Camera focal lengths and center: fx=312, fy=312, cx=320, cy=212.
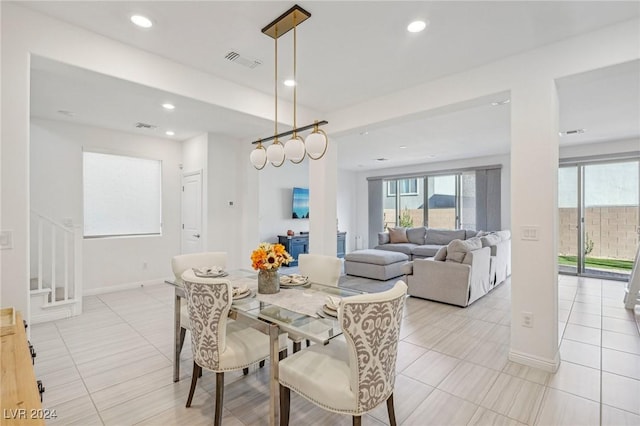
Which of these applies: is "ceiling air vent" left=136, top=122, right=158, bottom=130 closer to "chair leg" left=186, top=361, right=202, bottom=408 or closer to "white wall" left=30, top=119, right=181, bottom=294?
"white wall" left=30, top=119, right=181, bottom=294

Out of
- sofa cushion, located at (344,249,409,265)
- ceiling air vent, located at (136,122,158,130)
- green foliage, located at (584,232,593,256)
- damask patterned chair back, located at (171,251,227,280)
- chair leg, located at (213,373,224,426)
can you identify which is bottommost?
chair leg, located at (213,373,224,426)

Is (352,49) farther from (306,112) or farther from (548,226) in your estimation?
(548,226)

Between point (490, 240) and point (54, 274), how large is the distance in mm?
6174

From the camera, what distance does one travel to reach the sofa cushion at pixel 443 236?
7227mm

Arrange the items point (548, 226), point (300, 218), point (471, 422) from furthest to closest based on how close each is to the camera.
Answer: point (300, 218) → point (548, 226) → point (471, 422)

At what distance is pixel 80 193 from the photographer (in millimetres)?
4715

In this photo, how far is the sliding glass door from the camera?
5.84 metres

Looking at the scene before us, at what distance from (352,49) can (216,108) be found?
156 cm

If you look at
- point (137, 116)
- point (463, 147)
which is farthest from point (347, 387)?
point (463, 147)

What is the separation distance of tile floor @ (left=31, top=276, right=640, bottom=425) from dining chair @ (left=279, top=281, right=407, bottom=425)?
513mm

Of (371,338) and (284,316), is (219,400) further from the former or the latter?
(371,338)

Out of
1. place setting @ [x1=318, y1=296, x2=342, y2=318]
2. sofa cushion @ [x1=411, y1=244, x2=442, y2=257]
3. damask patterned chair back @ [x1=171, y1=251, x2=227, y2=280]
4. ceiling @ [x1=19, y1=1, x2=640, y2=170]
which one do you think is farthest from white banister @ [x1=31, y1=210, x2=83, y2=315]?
sofa cushion @ [x1=411, y1=244, x2=442, y2=257]

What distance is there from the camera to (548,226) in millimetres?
2562

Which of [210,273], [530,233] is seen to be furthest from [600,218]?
[210,273]
